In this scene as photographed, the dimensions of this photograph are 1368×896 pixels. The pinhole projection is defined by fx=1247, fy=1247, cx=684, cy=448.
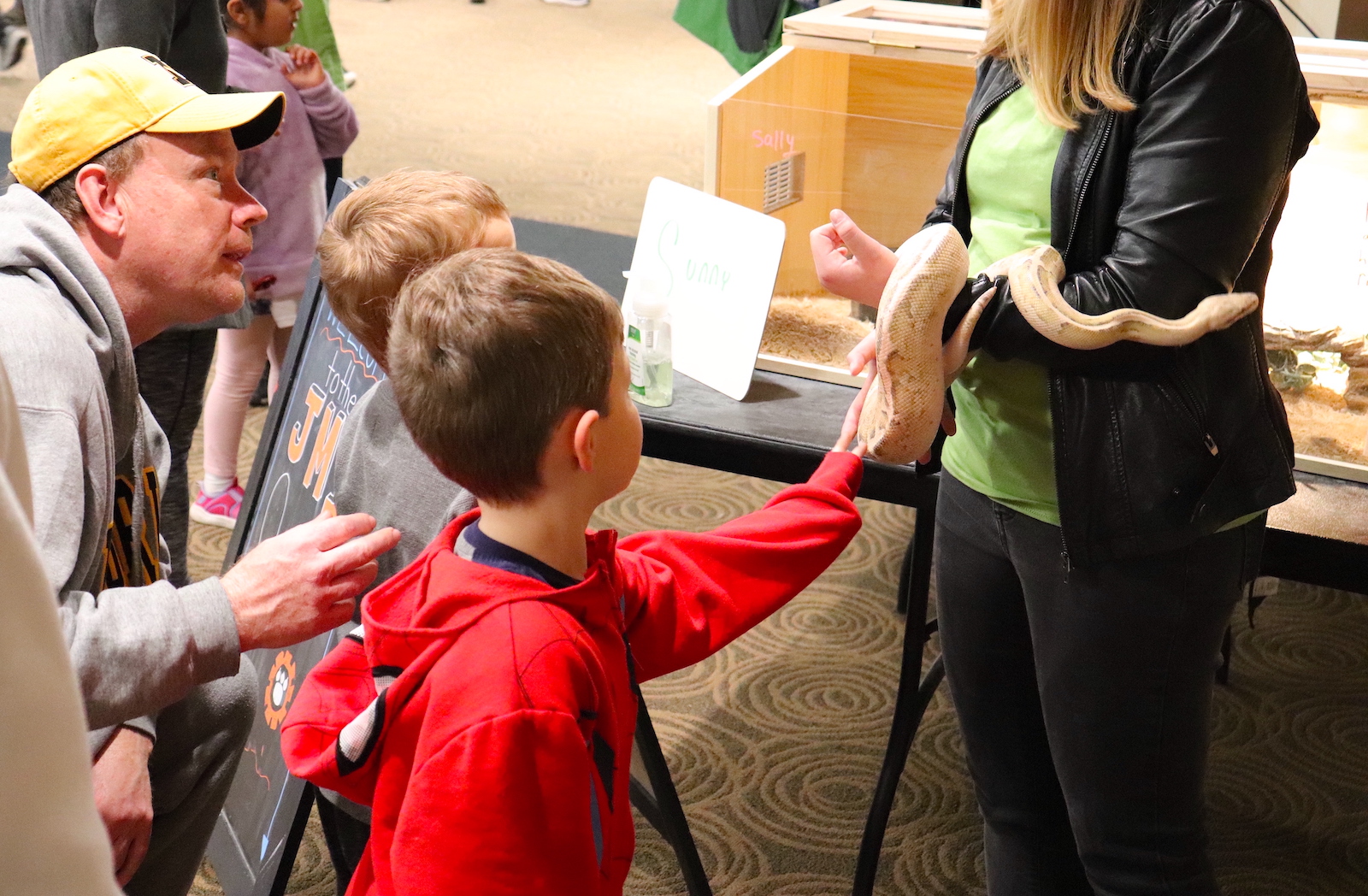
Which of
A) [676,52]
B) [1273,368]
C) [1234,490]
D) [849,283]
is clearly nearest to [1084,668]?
[1234,490]

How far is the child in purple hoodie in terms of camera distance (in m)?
3.14

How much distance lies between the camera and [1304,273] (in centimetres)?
198

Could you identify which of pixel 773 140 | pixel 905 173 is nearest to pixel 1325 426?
pixel 905 173

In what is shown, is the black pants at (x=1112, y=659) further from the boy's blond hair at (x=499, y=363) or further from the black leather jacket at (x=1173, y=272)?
the boy's blond hair at (x=499, y=363)

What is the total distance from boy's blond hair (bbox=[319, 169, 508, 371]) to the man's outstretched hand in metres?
0.29

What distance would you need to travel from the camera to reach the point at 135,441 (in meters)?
1.58

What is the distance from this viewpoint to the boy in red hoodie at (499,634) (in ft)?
3.27

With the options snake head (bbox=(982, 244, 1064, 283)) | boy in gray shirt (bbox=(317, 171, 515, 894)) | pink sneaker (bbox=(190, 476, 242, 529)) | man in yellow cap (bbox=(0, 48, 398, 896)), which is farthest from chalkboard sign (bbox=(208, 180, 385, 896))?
pink sneaker (bbox=(190, 476, 242, 529))

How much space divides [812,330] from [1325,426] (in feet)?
2.81

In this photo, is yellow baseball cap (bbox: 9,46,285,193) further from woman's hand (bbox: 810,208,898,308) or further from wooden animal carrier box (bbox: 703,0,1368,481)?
wooden animal carrier box (bbox: 703,0,1368,481)

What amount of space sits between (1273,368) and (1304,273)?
0.52 ft

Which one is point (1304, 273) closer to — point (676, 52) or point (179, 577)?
point (179, 577)

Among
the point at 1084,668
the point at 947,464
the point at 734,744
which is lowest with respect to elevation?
the point at 734,744

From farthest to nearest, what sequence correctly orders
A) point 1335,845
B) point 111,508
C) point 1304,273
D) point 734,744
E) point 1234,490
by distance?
1. point 734,744
2. point 1335,845
3. point 1304,273
4. point 111,508
5. point 1234,490
